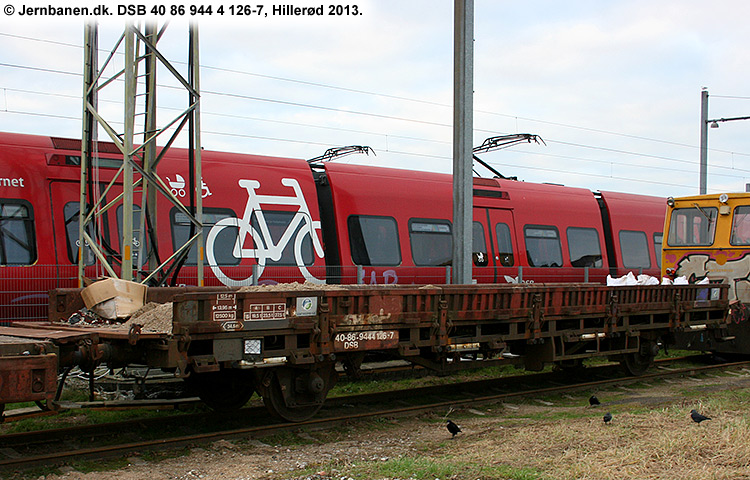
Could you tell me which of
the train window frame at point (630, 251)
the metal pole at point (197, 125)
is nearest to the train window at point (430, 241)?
the metal pole at point (197, 125)

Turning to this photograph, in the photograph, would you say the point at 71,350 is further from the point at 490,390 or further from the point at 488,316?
the point at 490,390

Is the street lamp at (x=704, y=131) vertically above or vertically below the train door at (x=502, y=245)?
above

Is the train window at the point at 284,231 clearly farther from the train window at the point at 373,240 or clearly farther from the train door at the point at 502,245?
the train door at the point at 502,245

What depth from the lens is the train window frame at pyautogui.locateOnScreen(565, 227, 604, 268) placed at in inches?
660

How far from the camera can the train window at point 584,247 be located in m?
16.8

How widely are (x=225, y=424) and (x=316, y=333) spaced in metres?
1.80

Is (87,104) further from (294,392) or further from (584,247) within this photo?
(584,247)

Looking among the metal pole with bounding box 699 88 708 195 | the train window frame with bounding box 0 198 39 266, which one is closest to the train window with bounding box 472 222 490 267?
the train window frame with bounding box 0 198 39 266

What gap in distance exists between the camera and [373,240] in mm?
13258

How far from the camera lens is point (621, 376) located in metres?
12.1

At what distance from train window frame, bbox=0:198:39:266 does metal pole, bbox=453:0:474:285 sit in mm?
6416

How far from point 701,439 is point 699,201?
860cm

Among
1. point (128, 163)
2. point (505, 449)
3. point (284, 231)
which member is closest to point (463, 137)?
point (284, 231)

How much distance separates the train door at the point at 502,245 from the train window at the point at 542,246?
0.47 meters
